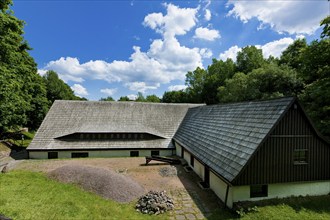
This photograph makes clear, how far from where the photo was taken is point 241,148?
10758 mm

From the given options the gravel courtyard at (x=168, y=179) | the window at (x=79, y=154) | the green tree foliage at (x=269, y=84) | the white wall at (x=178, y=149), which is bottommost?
the gravel courtyard at (x=168, y=179)

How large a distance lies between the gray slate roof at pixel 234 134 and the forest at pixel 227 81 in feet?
24.3

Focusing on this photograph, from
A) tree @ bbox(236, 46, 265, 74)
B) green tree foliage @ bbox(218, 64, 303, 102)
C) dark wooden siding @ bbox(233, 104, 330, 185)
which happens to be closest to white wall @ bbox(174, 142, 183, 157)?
dark wooden siding @ bbox(233, 104, 330, 185)

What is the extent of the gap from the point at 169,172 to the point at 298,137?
1007 cm

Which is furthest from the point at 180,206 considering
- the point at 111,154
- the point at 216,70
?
the point at 216,70

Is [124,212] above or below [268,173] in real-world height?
below

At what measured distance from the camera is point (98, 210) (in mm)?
9773

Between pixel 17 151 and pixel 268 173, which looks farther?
pixel 17 151

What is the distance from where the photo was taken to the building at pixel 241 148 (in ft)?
32.9

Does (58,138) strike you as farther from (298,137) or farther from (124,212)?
(298,137)

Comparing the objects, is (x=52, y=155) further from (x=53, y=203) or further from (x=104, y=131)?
(x=53, y=203)

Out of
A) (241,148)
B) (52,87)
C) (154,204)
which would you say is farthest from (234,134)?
(52,87)

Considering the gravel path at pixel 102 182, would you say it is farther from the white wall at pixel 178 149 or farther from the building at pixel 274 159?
the white wall at pixel 178 149

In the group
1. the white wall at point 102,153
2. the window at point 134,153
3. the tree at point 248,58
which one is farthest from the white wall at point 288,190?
the tree at point 248,58
